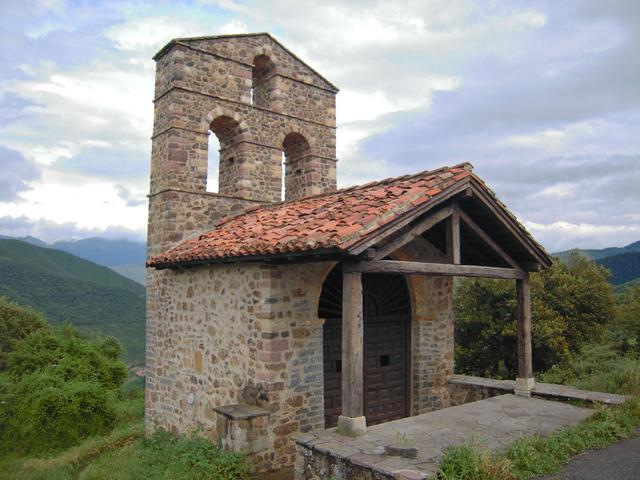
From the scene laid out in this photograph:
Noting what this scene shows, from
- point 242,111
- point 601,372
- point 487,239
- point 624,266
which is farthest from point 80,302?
point 624,266

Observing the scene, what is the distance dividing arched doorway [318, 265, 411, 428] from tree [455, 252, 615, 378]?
283 inches

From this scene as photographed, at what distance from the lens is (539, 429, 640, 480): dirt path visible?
18.5ft

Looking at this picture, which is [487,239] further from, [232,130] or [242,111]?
[232,130]

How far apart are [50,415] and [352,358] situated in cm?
1133

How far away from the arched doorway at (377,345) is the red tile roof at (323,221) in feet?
4.28

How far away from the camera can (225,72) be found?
11805mm

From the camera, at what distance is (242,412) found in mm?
7320

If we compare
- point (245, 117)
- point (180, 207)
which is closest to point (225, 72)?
point (245, 117)

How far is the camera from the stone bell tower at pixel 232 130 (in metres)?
11.1

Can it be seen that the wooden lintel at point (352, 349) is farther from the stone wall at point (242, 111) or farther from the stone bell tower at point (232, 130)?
the stone wall at point (242, 111)

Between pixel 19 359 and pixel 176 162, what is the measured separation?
13.3 meters

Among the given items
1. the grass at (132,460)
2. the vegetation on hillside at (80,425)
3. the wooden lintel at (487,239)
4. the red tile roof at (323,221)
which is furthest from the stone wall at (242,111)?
the vegetation on hillside at (80,425)

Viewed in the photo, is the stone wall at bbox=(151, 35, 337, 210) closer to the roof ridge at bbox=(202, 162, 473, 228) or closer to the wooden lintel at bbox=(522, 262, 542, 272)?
the roof ridge at bbox=(202, 162, 473, 228)

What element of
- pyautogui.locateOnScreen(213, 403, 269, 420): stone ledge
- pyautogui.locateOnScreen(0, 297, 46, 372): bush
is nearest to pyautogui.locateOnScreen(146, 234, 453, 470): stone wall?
pyautogui.locateOnScreen(213, 403, 269, 420): stone ledge
